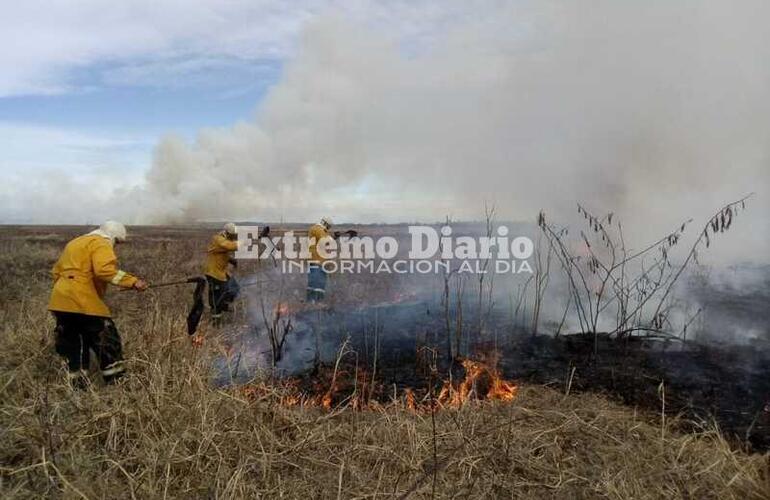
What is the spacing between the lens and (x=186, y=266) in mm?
19078

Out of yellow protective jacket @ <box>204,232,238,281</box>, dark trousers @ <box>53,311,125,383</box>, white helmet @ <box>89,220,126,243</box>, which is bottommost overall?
dark trousers @ <box>53,311,125,383</box>

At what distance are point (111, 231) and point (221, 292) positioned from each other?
4.37m

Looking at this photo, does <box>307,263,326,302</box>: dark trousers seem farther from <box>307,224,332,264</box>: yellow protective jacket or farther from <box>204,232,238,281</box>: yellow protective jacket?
<box>204,232,238,281</box>: yellow protective jacket

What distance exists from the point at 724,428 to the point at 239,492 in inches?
200

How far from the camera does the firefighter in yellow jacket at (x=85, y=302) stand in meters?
5.80

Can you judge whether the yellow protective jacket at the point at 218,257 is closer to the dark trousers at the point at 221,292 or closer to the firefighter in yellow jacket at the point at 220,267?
the firefighter in yellow jacket at the point at 220,267

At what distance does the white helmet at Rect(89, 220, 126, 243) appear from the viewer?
20.2 feet

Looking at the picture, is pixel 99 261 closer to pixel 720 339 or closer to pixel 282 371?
pixel 282 371

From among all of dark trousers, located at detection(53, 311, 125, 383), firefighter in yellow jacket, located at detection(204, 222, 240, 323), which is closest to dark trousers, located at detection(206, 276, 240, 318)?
firefighter in yellow jacket, located at detection(204, 222, 240, 323)

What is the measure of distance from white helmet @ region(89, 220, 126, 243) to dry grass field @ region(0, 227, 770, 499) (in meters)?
1.62

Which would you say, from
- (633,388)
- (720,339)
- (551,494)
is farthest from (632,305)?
(551,494)

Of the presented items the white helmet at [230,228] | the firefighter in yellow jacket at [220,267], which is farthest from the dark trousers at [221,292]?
the white helmet at [230,228]

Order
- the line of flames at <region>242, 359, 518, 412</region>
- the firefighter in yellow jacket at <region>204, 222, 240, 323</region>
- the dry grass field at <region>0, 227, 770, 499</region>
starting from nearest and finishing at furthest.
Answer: the dry grass field at <region>0, 227, 770, 499</region> < the line of flames at <region>242, 359, 518, 412</region> < the firefighter in yellow jacket at <region>204, 222, 240, 323</region>

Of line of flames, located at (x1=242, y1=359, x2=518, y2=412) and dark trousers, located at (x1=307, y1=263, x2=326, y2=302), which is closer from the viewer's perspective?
line of flames, located at (x1=242, y1=359, x2=518, y2=412)
